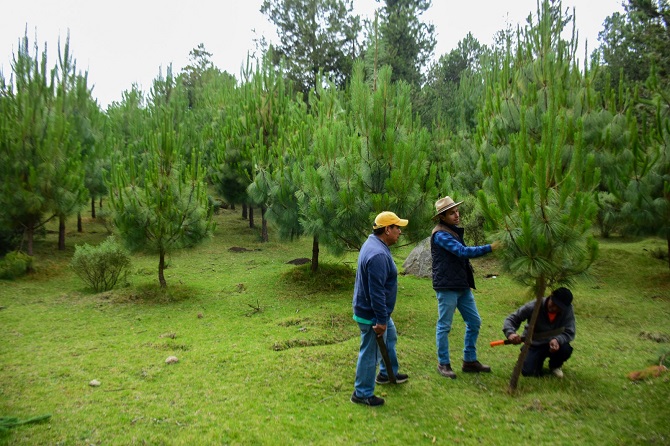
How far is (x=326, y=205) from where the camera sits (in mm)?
8531

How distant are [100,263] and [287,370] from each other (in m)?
6.66

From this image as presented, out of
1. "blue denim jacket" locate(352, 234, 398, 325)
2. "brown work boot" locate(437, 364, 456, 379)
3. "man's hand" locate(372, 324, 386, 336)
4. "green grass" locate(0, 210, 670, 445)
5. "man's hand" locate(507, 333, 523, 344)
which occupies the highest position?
"blue denim jacket" locate(352, 234, 398, 325)

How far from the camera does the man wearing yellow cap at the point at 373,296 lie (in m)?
4.49

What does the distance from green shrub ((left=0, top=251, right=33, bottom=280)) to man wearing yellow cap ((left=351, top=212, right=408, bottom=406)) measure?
10.1 meters

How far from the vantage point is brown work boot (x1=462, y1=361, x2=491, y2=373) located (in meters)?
5.65

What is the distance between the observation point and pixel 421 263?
12.4m

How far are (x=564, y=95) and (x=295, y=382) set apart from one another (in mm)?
8079

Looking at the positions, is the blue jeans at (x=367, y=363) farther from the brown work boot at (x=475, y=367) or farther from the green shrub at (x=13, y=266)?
the green shrub at (x=13, y=266)

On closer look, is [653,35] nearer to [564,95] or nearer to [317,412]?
[564,95]

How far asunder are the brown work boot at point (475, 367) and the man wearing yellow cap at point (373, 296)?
1.41 m

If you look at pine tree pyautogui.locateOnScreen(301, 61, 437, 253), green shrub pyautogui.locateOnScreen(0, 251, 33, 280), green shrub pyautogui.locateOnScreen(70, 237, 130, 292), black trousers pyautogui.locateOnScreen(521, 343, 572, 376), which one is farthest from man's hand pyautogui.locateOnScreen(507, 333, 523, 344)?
green shrub pyautogui.locateOnScreen(0, 251, 33, 280)

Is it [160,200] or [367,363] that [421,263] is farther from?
[367,363]

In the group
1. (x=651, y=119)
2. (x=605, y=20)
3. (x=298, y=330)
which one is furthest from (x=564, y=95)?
(x=605, y=20)

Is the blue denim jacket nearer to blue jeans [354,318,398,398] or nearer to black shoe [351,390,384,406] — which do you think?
blue jeans [354,318,398,398]
